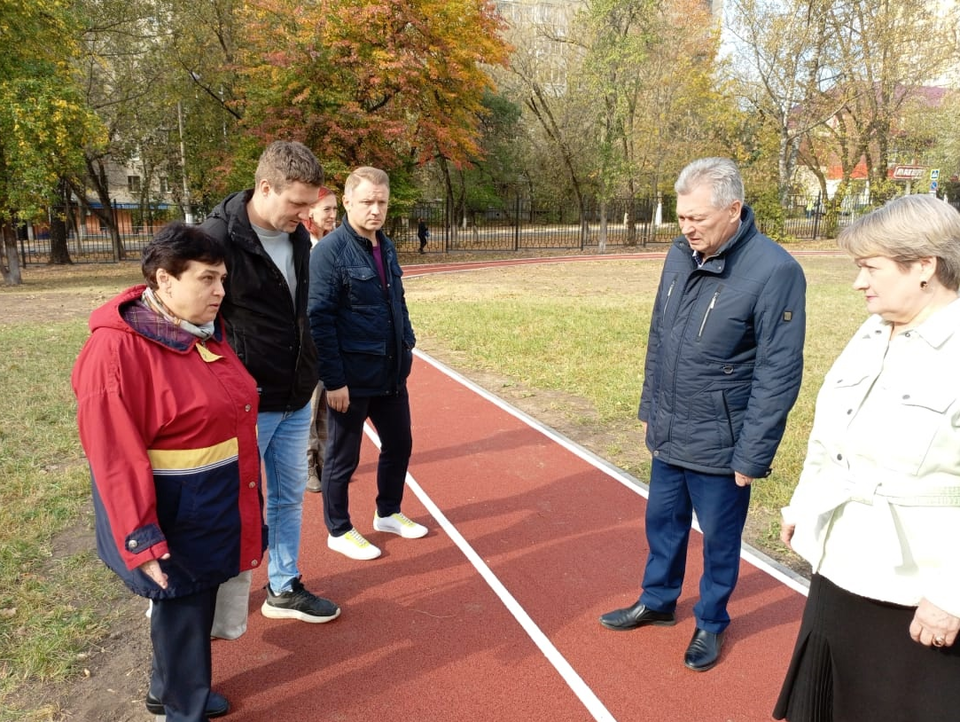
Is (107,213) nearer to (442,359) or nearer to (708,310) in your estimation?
(442,359)

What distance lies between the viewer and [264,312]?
3096mm

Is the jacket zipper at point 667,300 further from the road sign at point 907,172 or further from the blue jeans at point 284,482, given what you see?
the road sign at point 907,172

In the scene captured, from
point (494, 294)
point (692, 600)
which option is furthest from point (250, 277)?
point (494, 294)

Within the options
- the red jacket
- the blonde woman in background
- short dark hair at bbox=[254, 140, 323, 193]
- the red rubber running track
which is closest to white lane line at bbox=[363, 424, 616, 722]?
the red rubber running track

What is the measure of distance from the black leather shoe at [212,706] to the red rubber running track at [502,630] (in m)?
0.08

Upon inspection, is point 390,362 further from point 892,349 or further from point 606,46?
point 606,46

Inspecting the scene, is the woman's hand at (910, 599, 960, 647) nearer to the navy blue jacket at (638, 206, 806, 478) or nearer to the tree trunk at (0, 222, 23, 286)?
the navy blue jacket at (638, 206, 806, 478)

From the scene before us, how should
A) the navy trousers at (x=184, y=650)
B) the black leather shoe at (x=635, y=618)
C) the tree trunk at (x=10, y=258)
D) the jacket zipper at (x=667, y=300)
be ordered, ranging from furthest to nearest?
the tree trunk at (x=10, y=258), the black leather shoe at (x=635, y=618), the jacket zipper at (x=667, y=300), the navy trousers at (x=184, y=650)

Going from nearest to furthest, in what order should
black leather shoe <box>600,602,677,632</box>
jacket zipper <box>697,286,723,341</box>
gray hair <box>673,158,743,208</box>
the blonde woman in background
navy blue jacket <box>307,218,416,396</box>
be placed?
gray hair <box>673,158,743,208</box>
jacket zipper <box>697,286,723,341</box>
black leather shoe <box>600,602,677,632</box>
navy blue jacket <box>307,218,416,396</box>
the blonde woman in background

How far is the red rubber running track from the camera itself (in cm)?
302

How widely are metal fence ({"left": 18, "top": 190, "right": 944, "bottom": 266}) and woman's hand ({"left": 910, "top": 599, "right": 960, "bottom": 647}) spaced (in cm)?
2503

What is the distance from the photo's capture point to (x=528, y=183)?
4600cm

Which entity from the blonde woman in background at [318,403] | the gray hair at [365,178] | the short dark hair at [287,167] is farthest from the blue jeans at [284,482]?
the blonde woman in background at [318,403]

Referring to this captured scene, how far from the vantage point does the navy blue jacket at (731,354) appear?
9.39ft
